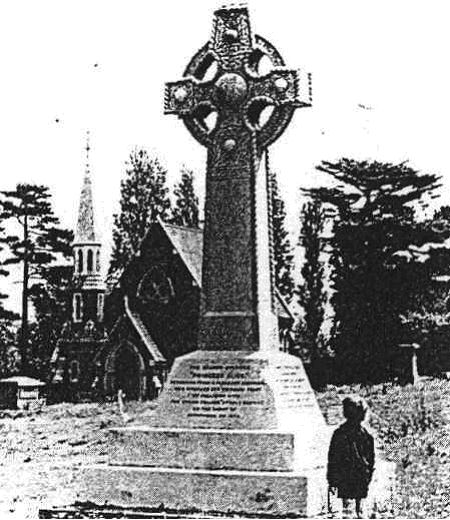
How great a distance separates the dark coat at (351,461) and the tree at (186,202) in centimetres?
4627

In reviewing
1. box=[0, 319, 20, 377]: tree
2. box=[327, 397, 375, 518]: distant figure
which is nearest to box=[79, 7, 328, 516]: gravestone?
box=[327, 397, 375, 518]: distant figure

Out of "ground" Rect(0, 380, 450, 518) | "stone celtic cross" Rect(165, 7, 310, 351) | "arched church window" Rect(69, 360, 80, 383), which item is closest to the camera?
Answer: "ground" Rect(0, 380, 450, 518)

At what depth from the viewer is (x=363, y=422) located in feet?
37.7

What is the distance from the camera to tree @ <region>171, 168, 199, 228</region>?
188 feet

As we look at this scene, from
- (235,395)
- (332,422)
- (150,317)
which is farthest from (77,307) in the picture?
(235,395)

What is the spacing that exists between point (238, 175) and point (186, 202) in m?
44.2

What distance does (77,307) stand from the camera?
157 ft

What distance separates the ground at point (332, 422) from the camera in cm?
1309

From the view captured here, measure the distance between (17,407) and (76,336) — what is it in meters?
6.02

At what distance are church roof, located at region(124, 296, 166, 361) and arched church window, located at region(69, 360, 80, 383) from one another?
247 inches

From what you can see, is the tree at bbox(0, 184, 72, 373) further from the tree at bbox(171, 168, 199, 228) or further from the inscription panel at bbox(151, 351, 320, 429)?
the inscription panel at bbox(151, 351, 320, 429)

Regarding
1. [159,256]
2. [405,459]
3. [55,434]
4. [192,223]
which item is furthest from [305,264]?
[405,459]

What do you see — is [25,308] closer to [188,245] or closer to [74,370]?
[74,370]

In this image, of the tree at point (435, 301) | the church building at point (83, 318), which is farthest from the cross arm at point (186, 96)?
the church building at point (83, 318)
